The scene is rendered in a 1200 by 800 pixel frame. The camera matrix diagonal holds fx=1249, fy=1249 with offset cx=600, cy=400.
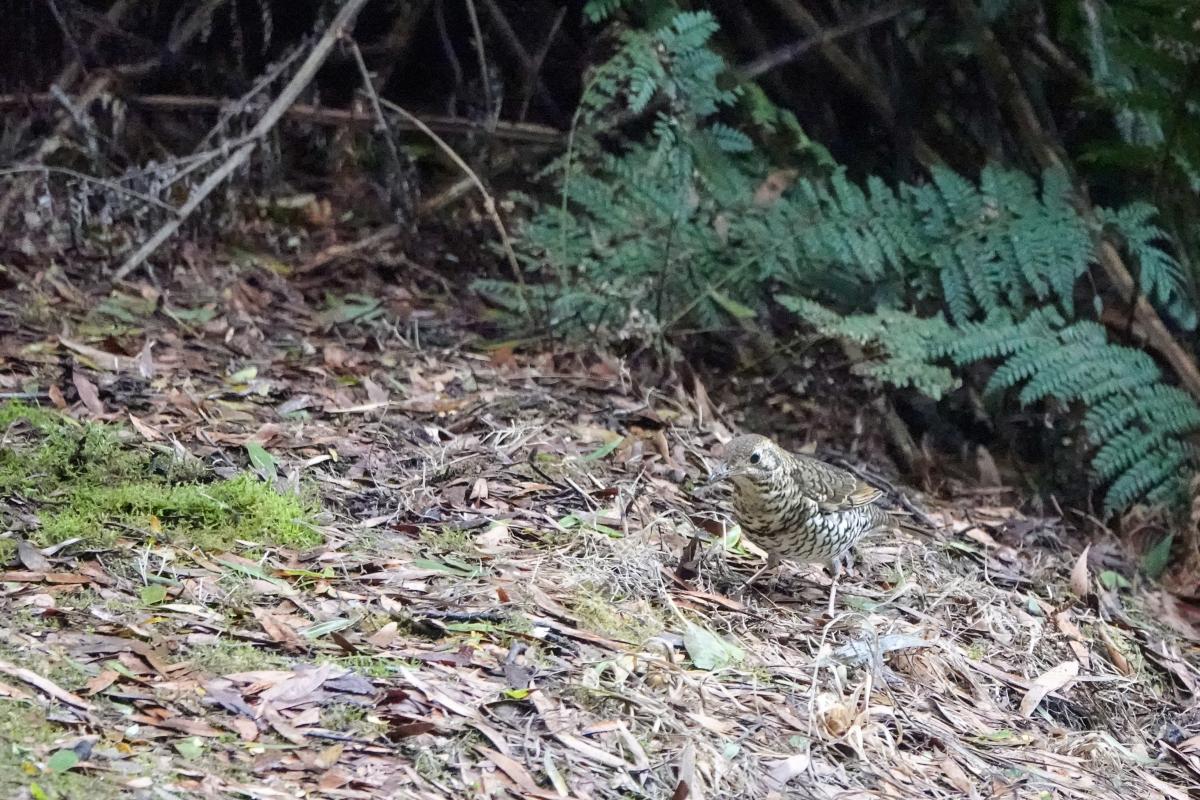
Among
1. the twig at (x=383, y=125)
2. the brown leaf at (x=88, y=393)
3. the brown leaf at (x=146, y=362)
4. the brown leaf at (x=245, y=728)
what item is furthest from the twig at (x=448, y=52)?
the brown leaf at (x=245, y=728)

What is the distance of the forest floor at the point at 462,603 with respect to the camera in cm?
299

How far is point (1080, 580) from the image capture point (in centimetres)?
516

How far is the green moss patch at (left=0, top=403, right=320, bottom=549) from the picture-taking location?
381 centimetres

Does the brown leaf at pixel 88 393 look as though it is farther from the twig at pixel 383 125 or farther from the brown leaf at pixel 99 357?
the twig at pixel 383 125

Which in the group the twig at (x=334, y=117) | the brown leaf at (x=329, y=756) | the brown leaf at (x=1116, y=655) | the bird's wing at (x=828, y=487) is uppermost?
the twig at (x=334, y=117)

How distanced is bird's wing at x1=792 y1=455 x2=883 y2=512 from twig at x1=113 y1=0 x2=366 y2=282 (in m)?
3.06

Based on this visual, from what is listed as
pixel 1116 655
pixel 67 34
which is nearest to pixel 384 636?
pixel 1116 655

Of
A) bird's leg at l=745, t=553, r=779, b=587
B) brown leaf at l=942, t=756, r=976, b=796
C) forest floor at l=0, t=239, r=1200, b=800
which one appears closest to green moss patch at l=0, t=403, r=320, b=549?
forest floor at l=0, t=239, r=1200, b=800

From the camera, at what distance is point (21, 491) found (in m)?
3.90

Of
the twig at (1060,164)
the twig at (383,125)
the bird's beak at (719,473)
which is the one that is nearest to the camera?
the bird's beak at (719,473)

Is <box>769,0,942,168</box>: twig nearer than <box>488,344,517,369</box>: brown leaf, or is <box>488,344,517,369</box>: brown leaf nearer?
<box>488,344,517,369</box>: brown leaf

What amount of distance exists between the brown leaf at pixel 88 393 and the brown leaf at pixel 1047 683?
3.42 metres

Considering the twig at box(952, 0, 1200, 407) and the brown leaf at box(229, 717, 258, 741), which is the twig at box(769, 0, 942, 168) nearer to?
the twig at box(952, 0, 1200, 407)

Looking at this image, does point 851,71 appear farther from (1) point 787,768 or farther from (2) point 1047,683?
(1) point 787,768
